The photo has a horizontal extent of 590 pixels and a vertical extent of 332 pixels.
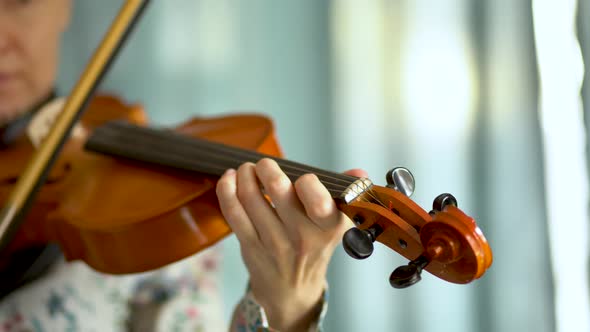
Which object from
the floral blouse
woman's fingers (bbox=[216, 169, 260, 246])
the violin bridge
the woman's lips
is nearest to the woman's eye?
the woman's lips

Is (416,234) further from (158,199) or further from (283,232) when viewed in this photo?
(158,199)

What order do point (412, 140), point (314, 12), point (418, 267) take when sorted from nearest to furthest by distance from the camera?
point (418, 267)
point (412, 140)
point (314, 12)

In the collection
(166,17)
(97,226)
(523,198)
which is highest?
(166,17)

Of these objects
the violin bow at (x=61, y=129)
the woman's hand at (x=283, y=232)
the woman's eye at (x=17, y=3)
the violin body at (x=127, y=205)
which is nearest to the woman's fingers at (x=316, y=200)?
the woman's hand at (x=283, y=232)

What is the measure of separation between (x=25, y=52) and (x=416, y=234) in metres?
0.74

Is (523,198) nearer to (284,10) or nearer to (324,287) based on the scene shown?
(324,287)

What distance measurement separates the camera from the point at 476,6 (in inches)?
45.0

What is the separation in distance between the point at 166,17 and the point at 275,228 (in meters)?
0.94

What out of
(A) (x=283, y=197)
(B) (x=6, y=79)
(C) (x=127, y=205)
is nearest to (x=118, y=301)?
(C) (x=127, y=205)

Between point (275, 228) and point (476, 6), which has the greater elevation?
point (476, 6)

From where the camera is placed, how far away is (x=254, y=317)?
748 millimetres

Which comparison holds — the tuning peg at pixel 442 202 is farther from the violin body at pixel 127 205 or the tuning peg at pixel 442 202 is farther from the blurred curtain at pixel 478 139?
the blurred curtain at pixel 478 139

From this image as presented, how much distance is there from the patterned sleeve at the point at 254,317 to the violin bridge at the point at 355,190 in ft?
0.62

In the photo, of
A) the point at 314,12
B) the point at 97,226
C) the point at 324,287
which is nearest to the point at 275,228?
the point at 324,287
